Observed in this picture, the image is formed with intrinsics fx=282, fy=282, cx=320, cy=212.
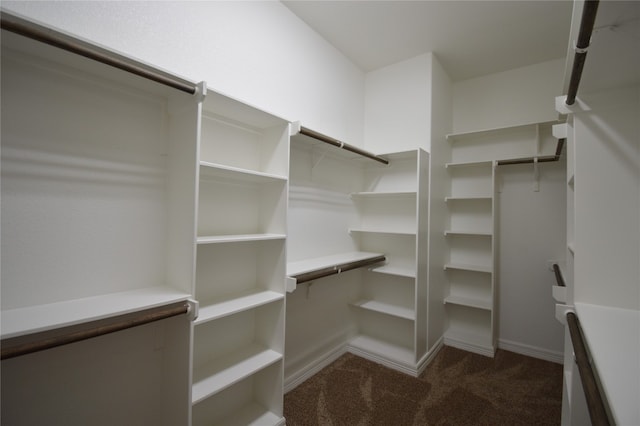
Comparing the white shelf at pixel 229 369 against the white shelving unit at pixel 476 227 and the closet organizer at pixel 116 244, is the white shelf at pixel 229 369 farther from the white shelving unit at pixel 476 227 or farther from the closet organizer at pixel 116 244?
the white shelving unit at pixel 476 227

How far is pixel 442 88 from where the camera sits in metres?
3.01

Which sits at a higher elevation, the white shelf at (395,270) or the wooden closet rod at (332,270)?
the wooden closet rod at (332,270)

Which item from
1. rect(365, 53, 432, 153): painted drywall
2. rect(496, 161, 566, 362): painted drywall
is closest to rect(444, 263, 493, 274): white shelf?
rect(496, 161, 566, 362): painted drywall

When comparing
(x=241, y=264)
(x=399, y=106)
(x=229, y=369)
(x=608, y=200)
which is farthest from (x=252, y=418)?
(x=399, y=106)

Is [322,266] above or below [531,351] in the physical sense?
above

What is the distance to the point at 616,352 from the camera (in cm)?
80

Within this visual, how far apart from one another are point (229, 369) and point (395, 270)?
1.73 m

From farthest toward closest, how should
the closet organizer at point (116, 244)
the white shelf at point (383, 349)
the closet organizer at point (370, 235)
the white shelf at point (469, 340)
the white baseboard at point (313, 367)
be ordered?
the white shelf at point (469, 340)
the white shelf at point (383, 349)
the closet organizer at point (370, 235)
the white baseboard at point (313, 367)
the closet organizer at point (116, 244)

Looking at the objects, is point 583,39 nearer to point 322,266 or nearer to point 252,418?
point 322,266

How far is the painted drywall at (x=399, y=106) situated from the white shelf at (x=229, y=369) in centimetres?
222

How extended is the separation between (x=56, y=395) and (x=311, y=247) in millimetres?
1699

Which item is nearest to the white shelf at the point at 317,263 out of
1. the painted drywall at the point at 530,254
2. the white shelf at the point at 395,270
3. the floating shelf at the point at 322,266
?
the floating shelf at the point at 322,266

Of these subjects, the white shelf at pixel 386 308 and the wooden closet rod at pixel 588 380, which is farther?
the white shelf at pixel 386 308

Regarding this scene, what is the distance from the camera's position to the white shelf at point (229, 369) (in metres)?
1.43
